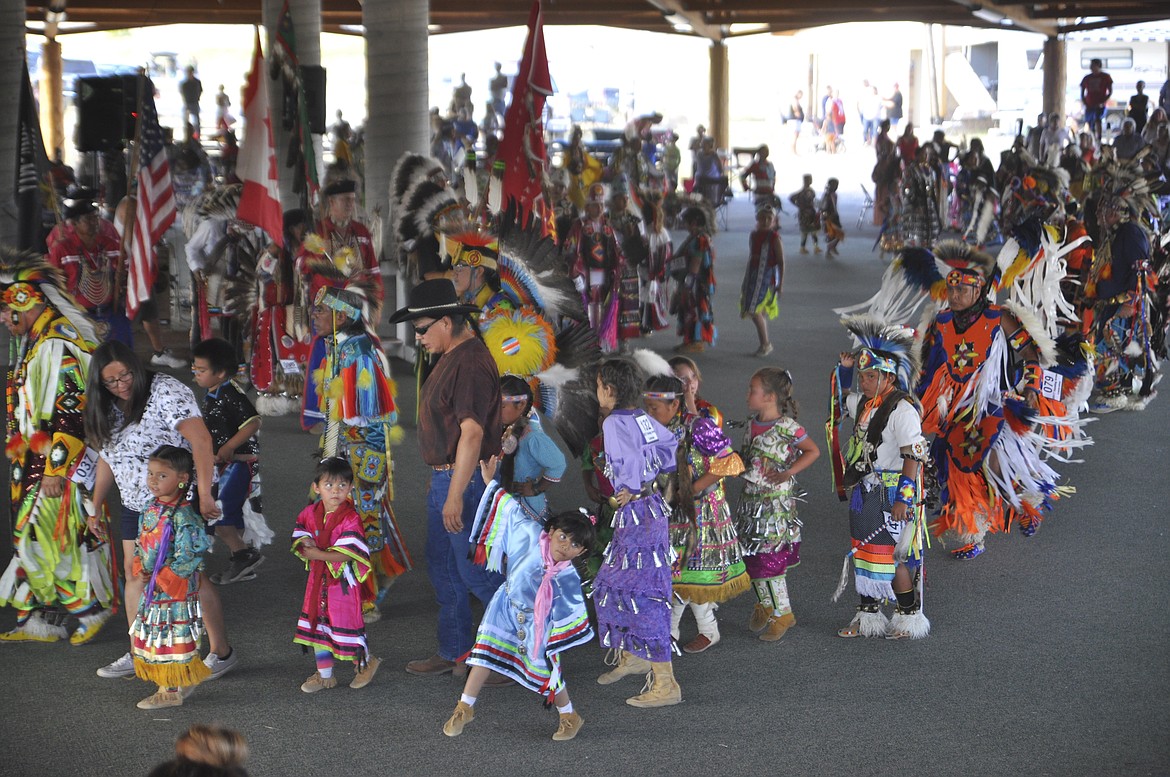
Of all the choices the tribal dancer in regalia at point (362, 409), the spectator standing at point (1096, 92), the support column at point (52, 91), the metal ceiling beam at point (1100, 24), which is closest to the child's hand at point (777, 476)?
the tribal dancer in regalia at point (362, 409)

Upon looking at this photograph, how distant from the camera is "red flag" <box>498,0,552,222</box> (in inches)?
300

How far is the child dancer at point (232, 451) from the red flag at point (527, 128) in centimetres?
299

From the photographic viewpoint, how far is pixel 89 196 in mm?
11266

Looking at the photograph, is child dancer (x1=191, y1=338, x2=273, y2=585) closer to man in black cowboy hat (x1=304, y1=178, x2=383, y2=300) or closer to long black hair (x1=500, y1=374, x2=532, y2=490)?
long black hair (x1=500, y1=374, x2=532, y2=490)

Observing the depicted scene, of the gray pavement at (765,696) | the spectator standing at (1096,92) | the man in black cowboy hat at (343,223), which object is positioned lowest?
the gray pavement at (765,696)

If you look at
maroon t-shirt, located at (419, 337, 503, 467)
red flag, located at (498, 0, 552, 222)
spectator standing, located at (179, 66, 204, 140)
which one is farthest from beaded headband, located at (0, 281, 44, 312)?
spectator standing, located at (179, 66, 204, 140)

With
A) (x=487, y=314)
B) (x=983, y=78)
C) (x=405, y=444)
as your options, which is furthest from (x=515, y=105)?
(x=983, y=78)

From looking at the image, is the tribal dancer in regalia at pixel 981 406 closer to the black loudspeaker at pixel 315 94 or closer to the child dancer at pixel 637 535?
the child dancer at pixel 637 535

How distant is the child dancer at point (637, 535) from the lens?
13.1 feet

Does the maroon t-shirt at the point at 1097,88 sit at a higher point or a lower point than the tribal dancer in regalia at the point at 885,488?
higher

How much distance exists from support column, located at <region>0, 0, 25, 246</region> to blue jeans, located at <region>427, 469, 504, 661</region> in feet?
23.5

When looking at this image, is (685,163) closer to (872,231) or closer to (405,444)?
(872,231)

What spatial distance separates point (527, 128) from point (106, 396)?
4.12 m

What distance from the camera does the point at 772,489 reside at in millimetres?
4594
